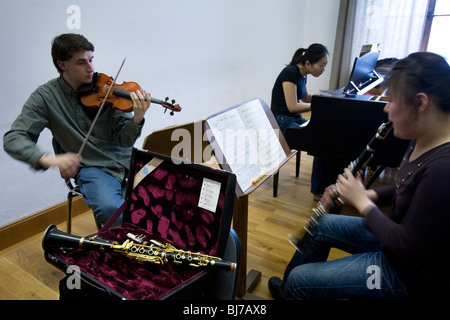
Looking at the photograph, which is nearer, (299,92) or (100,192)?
(100,192)

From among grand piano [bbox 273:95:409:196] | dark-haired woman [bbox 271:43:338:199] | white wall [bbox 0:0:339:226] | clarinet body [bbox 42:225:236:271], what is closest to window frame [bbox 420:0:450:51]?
white wall [bbox 0:0:339:226]

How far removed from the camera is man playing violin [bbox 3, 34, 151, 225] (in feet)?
4.58

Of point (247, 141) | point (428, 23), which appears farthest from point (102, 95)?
point (428, 23)

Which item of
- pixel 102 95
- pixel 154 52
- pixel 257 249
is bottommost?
pixel 257 249

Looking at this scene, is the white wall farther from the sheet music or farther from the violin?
the sheet music

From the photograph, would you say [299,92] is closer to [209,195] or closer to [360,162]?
[360,162]

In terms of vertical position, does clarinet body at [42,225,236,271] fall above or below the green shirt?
below

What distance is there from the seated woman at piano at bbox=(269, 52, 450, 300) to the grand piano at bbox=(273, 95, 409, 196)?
858mm

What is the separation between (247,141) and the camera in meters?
1.43

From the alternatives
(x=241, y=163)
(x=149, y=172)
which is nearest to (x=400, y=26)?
(x=241, y=163)

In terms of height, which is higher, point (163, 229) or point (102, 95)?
point (102, 95)

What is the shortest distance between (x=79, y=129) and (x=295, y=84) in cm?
172

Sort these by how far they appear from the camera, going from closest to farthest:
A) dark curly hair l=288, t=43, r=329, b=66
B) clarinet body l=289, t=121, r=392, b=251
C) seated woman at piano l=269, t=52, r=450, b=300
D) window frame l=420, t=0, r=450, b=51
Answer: seated woman at piano l=269, t=52, r=450, b=300 < clarinet body l=289, t=121, r=392, b=251 < dark curly hair l=288, t=43, r=329, b=66 < window frame l=420, t=0, r=450, b=51
